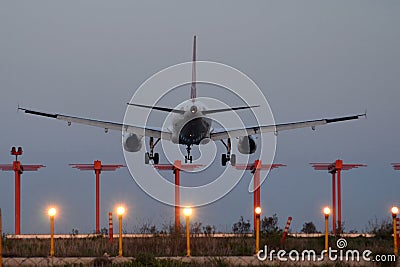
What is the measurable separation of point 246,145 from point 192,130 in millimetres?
6361

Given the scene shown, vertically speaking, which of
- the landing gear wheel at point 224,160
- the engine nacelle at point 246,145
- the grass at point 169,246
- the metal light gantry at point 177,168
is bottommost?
the grass at point 169,246

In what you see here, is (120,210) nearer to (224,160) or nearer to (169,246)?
(169,246)

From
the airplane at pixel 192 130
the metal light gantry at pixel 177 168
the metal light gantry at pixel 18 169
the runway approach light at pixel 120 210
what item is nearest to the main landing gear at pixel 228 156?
the airplane at pixel 192 130

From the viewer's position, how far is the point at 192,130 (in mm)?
44750

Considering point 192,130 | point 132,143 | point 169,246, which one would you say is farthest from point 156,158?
point 169,246

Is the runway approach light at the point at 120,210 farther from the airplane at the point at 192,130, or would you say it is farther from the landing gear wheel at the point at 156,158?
the landing gear wheel at the point at 156,158

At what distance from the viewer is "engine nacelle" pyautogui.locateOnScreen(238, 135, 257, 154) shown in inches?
1975

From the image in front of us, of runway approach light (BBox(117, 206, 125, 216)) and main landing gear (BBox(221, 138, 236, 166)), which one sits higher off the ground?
main landing gear (BBox(221, 138, 236, 166))

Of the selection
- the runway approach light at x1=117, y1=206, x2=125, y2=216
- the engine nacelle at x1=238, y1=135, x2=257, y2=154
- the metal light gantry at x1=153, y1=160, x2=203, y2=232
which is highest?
the engine nacelle at x1=238, y1=135, x2=257, y2=154

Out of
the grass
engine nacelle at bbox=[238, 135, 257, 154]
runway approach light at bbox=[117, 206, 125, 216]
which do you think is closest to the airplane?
engine nacelle at bbox=[238, 135, 257, 154]

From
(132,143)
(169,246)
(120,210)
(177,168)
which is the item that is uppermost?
(132,143)

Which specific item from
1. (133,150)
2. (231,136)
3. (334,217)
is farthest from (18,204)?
(334,217)

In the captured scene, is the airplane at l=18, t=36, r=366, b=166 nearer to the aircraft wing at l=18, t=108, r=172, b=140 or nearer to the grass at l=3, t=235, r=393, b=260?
the aircraft wing at l=18, t=108, r=172, b=140

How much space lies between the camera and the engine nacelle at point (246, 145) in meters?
50.2
